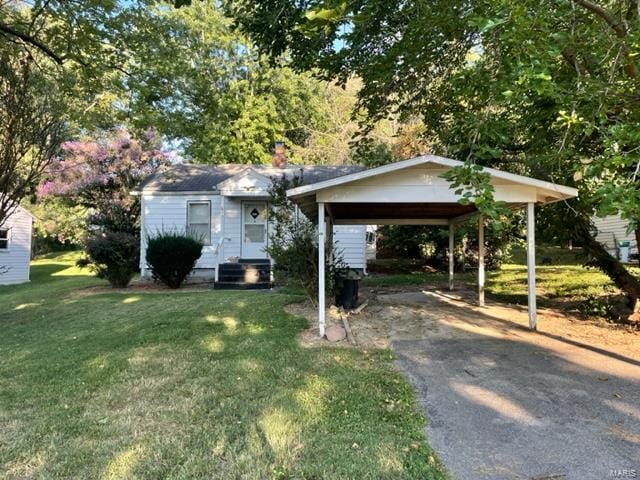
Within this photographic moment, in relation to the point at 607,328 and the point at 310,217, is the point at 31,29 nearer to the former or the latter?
the point at 310,217

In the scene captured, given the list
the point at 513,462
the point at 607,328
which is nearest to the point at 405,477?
the point at 513,462

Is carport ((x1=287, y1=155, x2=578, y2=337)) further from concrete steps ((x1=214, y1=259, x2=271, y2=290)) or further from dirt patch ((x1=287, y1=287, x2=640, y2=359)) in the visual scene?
concrete steps ((x1=214, y1=259, x2=271, y2=290))

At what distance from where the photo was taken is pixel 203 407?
4039 millimetres

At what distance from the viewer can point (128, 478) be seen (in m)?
2.86

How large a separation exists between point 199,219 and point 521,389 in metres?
12.5

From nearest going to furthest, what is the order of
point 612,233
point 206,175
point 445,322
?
point 445,322 → point 206,175 → point 612,233

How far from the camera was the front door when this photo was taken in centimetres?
1505

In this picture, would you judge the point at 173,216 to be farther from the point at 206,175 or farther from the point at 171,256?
the point at 171,256

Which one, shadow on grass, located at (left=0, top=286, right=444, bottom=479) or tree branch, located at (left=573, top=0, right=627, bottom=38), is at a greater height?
tree branch, located at (left=573, top=0, right=627, bottom=38)

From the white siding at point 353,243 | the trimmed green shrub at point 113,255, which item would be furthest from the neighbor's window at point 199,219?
the white siding at point 353,243

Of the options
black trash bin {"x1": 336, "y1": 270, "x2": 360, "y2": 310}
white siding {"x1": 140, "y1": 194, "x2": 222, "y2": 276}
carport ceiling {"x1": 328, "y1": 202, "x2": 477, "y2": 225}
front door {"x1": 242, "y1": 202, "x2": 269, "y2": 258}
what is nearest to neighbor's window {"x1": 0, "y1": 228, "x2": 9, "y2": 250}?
white siding {"x1": 140, "y1": 194, "x2": 222, "y2": 276}

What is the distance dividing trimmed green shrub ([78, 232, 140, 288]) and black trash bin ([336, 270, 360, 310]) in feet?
22.7

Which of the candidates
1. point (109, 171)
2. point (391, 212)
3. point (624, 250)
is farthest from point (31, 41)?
point (624, 250)

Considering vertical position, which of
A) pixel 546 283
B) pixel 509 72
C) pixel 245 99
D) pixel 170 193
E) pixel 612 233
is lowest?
pixel 546 283
